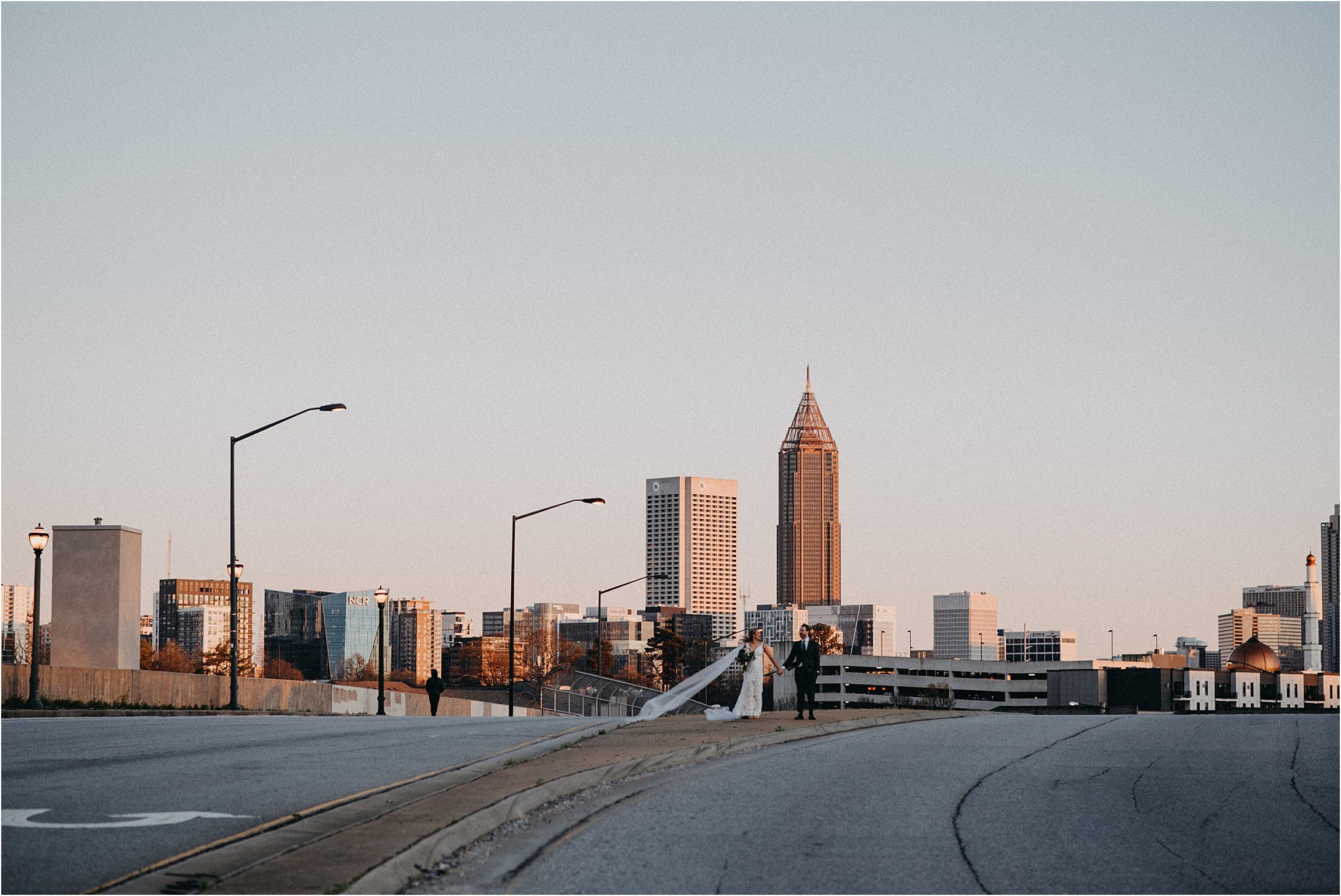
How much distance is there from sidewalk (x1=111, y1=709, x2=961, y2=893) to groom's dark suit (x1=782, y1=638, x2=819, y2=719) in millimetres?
5342

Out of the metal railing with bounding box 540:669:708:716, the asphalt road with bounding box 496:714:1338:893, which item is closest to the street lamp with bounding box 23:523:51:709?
the asphalt road with bounding box 496:714:1338:893

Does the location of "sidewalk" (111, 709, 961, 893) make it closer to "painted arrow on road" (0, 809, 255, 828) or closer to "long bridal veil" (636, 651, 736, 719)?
"painted arrow on road" (0, 809, 255, 828)

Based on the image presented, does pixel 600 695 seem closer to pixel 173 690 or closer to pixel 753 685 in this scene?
pixel 173 690

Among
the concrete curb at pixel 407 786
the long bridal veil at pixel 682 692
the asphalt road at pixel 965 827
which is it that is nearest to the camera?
the concrete curb at pixel 407 786

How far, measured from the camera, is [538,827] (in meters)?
12.5

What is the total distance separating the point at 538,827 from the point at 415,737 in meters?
9.96

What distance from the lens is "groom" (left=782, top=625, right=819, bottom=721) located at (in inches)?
1041

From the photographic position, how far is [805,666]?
2659cm

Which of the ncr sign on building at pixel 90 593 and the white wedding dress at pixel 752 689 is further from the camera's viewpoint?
the ncr sign on building at pixel 90 593

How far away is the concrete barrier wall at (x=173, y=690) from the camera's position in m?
32.6

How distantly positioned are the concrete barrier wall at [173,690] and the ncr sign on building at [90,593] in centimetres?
180

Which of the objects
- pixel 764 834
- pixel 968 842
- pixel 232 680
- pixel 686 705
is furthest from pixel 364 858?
pixel 686 705

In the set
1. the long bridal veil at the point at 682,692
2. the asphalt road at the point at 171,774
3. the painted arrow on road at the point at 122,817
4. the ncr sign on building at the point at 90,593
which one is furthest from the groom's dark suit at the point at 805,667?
the ncr sign on building at the point at 90,593

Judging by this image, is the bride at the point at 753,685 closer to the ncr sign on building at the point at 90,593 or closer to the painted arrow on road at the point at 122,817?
the painted arrow on road at the point at 122,817
